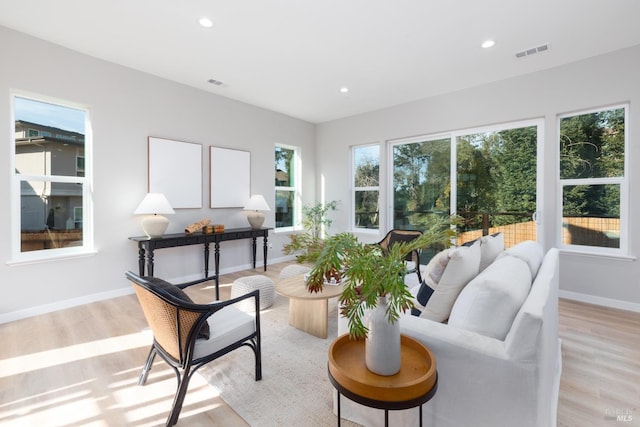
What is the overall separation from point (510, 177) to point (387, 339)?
383 cm

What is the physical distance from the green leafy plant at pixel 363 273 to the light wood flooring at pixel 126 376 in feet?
3.70

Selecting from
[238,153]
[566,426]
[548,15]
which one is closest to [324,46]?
[548,15]

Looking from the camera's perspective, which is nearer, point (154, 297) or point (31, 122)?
point (154, 297)

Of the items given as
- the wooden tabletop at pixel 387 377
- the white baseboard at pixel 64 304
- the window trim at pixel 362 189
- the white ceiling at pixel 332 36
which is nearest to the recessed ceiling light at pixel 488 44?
the white ceiling at pixel 332 36

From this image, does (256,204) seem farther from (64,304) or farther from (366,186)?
(64,304)

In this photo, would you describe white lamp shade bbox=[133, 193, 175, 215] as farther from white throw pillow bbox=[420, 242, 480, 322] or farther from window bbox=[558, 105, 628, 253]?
window bbox=[558, 105, 628, 253]

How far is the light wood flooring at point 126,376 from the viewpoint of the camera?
1.67 meters

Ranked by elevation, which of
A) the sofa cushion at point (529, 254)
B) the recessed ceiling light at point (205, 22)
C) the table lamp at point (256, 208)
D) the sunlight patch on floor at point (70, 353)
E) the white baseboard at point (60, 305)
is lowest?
the sunlight patch on floor at point (70, 353)

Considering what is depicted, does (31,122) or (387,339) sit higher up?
(31,122)

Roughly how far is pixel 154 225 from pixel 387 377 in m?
3.44

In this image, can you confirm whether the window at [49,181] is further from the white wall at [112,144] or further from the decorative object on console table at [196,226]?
the decorative object on console table at [196,226]

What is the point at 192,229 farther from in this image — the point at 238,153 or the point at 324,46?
the point at 324,46

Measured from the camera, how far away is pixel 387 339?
1.15 metres

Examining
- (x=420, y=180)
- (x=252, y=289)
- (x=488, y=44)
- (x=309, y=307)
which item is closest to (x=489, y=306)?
(x=309, y=307)
